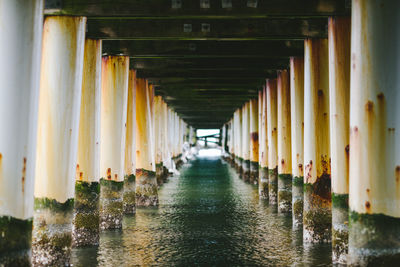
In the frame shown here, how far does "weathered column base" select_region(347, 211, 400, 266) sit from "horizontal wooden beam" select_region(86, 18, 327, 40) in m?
3.62

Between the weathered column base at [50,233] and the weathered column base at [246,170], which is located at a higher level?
the weathered column base at [50,233]

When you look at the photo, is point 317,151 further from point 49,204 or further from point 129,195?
point 129,195

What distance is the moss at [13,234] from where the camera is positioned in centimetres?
436

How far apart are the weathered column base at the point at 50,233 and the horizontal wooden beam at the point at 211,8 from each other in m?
2.37

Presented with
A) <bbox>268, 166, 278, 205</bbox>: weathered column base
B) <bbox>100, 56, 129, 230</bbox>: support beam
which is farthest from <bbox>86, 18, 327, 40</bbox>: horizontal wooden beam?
<bbox>268, 166, 278, 205</bbox>: weathered column base

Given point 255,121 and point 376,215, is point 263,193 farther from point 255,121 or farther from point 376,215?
point 376,215

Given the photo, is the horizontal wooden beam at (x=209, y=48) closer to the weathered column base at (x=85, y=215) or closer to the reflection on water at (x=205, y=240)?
Answer: the weathered column base at (x=85, y=215)

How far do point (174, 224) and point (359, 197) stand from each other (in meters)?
5.09

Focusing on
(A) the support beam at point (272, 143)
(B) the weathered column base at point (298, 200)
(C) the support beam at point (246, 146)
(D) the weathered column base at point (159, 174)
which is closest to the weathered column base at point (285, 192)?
(A) the support beam at point (272, 143)

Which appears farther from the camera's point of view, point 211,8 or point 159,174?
point 159,174

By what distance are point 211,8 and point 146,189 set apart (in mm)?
6725

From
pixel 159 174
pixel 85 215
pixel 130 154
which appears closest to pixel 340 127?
pixel 85 215

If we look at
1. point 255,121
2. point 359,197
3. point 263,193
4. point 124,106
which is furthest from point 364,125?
point 255,121

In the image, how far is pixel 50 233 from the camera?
19.0ft
